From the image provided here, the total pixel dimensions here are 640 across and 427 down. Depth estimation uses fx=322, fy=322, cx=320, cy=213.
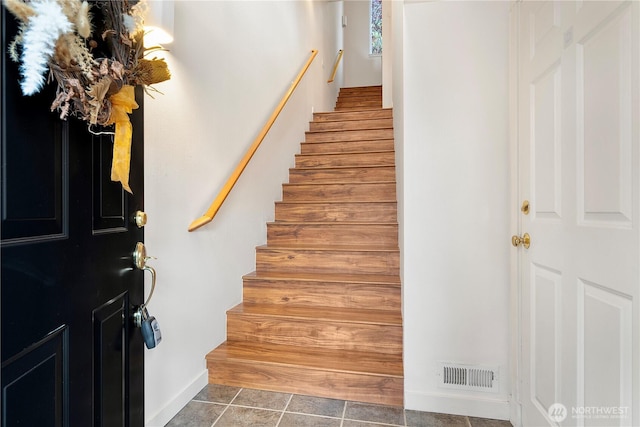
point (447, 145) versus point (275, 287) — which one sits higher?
point (447, 145)

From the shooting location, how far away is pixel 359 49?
7117 mm

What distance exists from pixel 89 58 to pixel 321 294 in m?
1.80

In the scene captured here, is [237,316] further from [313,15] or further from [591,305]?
[313,15]

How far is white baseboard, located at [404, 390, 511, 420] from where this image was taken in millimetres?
1579

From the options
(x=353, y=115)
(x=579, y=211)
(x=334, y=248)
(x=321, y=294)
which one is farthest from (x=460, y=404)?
(x=353, y=115)

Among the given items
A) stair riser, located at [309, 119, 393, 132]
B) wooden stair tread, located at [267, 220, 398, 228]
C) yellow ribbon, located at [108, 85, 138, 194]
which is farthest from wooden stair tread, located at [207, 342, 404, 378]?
stair riser, located at [309, 119, 393, 132]

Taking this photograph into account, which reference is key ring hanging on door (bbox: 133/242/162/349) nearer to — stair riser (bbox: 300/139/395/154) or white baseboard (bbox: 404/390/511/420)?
white baseboard (bbox: 404/390/511/420)

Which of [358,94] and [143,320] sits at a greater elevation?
[358,94]

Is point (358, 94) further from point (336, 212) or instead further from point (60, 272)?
point (60, 272)

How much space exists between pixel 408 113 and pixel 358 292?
1.17 m

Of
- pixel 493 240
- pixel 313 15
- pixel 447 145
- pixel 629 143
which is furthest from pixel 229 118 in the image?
pixel 313 15

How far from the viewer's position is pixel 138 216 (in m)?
1.05

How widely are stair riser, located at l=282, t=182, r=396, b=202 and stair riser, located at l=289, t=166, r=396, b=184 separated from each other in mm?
160

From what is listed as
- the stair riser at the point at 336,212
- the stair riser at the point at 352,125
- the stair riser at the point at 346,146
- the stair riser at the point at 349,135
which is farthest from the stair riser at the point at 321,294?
the stair riser at the point at 352,125
